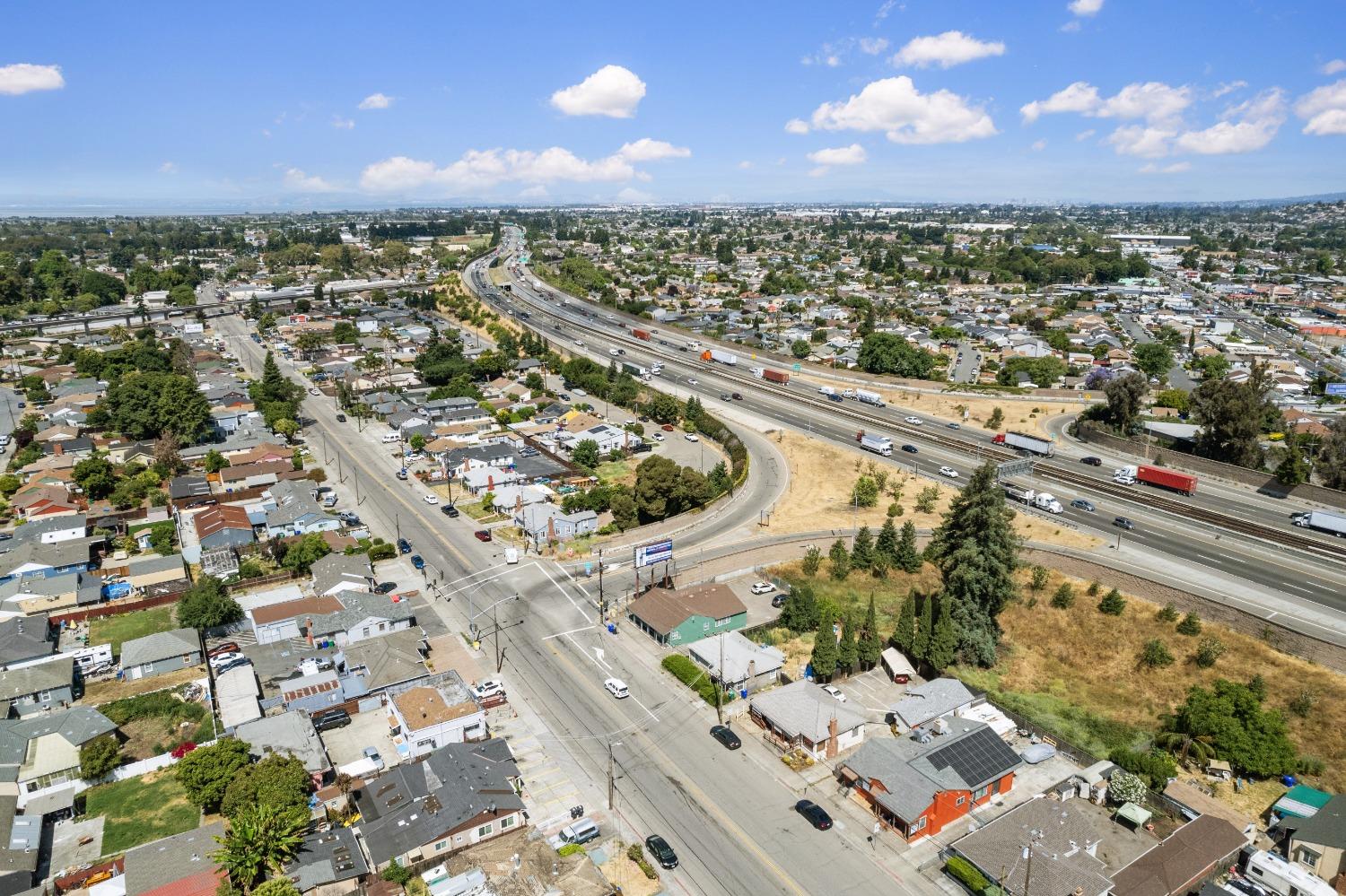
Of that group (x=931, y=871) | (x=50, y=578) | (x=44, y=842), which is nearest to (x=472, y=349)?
(x=50, y=578)

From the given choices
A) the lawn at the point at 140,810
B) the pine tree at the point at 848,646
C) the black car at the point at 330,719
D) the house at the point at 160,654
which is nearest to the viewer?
the lawn at the point at 140,810

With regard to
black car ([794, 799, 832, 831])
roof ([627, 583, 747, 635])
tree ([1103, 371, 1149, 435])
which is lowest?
black car ([794, 799, 832, 831])

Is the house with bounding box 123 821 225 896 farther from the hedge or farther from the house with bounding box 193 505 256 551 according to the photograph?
the house with bounding box 193 505 256 551

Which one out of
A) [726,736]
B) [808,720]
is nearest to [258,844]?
[726,736]

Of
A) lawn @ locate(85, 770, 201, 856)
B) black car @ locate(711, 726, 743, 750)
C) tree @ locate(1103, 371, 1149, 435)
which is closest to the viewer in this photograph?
lawn @ locate(85, 770, 201, 856)

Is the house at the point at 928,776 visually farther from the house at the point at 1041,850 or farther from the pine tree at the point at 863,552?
the pine tree at the point at 863,552

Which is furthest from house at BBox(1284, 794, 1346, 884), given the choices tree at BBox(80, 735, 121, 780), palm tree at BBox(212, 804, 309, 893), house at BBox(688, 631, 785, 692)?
tree at BBox(80, 735, 121, 780)

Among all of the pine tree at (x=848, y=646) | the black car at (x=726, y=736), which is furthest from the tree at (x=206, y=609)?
the pine tree at (x=848, y=646)

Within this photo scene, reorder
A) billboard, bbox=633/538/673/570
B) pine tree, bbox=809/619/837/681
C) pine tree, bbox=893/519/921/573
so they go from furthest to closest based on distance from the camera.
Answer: pine tree, bbox=893/519/921/573 < billboard, bbox=633/538/673/570 < pine tree, bbox=809/619/837/681
